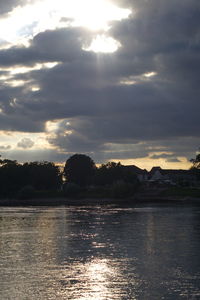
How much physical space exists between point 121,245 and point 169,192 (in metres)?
111

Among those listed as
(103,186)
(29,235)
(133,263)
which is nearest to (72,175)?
(103,186)

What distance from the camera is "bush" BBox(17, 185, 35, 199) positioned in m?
178

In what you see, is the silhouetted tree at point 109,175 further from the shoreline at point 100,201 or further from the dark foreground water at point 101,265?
the dark foreground water at point 101,265

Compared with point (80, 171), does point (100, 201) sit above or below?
below

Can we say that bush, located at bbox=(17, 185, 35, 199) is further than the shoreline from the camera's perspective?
Yes

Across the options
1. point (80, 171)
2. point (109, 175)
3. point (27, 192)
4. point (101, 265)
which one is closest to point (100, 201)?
point (109, 175)

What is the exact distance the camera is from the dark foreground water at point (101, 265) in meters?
27.7

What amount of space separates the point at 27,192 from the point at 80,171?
2256 cm

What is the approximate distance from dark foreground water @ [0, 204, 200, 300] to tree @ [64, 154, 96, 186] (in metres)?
130

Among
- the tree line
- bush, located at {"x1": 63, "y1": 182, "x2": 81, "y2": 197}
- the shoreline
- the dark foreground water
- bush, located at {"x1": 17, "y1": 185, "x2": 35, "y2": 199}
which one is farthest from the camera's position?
the tree line

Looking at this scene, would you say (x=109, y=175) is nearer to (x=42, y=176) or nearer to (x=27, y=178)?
(x=42, y=176)

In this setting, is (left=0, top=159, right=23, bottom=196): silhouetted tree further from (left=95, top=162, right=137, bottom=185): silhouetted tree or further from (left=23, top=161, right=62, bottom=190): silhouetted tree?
(left=95, top=162, right=137, bottom=185): silhouetted tree

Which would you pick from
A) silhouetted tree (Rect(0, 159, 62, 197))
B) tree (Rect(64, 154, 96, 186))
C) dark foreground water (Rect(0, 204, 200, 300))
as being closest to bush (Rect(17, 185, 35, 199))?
silhouetted tree (Rect(0, 159, 62, 197))

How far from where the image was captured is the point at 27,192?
177625 mm
